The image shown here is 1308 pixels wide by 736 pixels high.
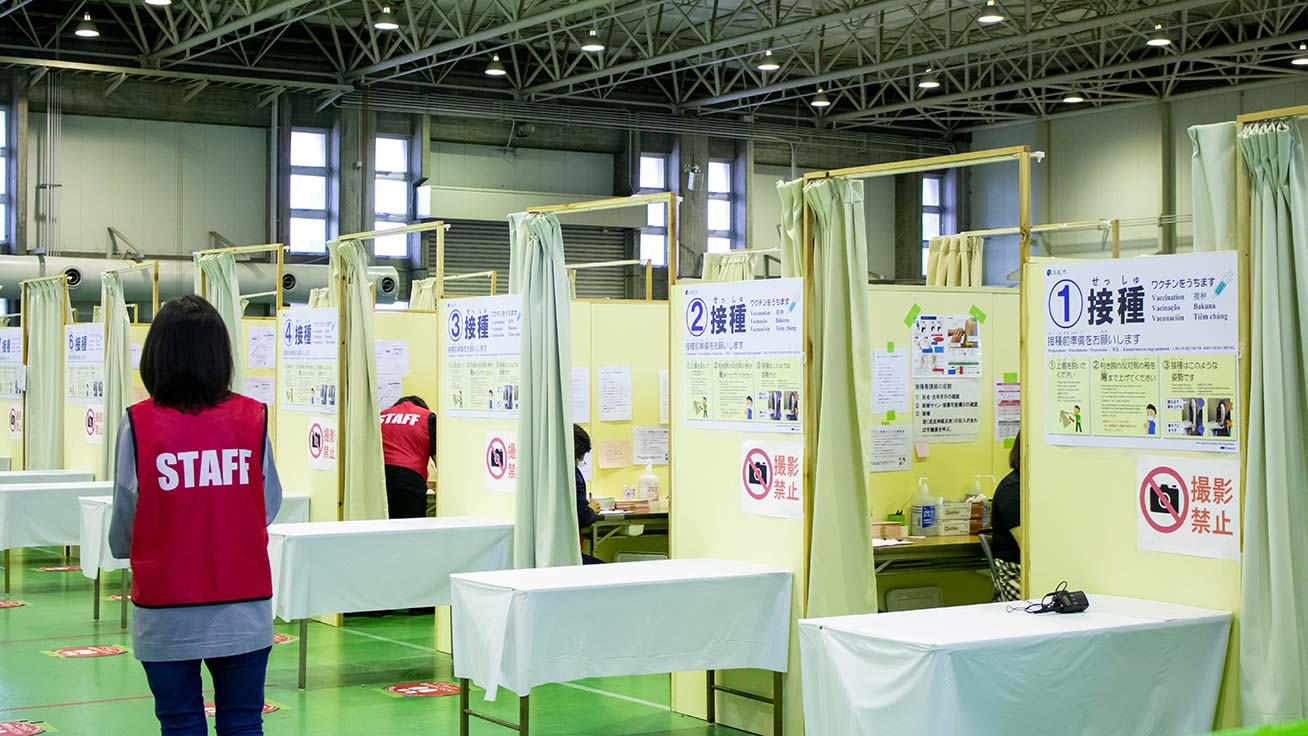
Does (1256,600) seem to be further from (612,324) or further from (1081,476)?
(612,324)

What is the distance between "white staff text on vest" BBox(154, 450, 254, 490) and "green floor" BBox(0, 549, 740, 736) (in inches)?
86.6

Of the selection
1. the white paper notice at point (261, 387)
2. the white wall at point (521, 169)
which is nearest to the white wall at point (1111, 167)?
the white wall at point (521, 169)

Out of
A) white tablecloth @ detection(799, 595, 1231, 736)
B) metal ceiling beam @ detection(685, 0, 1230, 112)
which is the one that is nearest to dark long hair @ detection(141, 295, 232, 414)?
white tablecloth @ detection(799, 595, 1231, 736)

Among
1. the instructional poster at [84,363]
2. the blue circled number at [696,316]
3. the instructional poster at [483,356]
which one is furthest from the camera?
the instructional poster at [84,363]

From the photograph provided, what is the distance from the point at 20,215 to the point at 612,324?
31.1 ft

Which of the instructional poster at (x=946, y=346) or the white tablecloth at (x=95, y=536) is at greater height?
the instructional poster at (x=946, y=346)

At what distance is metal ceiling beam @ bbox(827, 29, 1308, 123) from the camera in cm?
1339

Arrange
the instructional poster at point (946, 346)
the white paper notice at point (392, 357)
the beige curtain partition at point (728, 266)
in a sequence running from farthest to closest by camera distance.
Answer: the beige curtain partition at point (728, 266), the white paper notice at point (392, 357), the instructional poster at point (946, 346)

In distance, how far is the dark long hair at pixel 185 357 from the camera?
3.10 m

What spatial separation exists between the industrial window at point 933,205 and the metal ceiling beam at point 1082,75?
154cm

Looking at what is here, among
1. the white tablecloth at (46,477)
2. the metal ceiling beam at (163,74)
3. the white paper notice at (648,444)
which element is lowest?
the white tablecloth at (46,477)

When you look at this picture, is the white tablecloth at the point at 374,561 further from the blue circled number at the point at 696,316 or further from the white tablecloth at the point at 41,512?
the white tablecloth at the point at 41,512

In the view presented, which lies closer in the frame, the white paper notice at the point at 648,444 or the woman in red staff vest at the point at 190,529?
the woman in red staff vest at the point at 190,529

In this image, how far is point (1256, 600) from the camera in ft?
11.9
